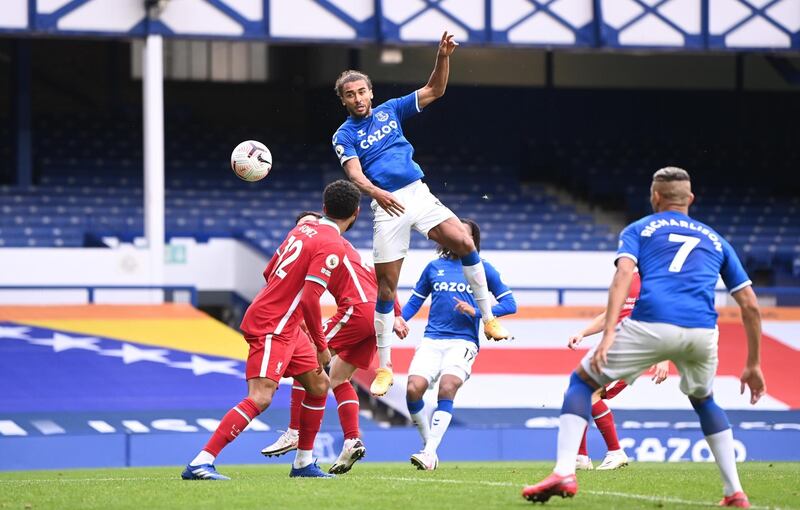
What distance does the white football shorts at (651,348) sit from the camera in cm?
787

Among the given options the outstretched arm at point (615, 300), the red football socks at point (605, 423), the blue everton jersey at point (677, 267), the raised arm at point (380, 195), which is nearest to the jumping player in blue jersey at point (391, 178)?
the raised arm at point (380, 195)

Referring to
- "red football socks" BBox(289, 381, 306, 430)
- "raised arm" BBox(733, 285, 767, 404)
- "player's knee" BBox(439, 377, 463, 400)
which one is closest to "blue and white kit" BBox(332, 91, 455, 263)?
"red football socks" BBox(289, 381, 306, 430)

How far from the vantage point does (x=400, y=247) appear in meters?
11.4

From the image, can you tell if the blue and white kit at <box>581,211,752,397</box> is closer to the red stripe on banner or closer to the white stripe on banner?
the white stripe on banner

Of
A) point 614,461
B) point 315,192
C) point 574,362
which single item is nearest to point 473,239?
point 614,461

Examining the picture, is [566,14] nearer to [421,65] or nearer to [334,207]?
[421,65]

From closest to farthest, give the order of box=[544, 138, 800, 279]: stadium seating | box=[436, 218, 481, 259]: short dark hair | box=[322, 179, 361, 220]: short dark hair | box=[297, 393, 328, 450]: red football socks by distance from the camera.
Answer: box=[322, 179, 361, 220]: short dark hair < box=[297, 393, 328, 450]: red football socks < box=[436, 218, 481, 259]: short dark hair < box=[544, 138, 800, 279]: stadium seating

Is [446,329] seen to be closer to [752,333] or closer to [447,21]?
[752,333]

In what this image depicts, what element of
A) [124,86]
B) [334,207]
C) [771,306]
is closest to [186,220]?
[124,86]

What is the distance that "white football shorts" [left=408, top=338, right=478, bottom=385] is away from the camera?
12492 mm

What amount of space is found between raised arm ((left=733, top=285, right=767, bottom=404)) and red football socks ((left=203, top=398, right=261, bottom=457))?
3351mm

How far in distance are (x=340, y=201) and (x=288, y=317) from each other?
2.93 ft

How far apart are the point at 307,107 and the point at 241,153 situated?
22636 millimetres

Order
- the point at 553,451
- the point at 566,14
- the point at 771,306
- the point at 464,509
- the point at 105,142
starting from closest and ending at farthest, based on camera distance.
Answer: the point at 464,509 < the point at 553,451 < the point at 771,306 < the point at 566,14 < the point at 105,142
